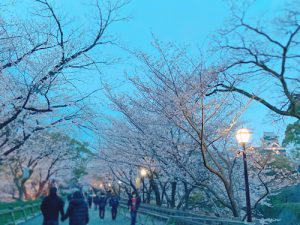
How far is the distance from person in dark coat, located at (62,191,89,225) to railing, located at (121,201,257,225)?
305cm

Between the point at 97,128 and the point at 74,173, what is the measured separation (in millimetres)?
51547

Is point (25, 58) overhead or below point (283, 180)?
overhead

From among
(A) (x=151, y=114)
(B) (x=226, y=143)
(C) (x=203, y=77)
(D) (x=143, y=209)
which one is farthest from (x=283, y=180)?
(C) (x=203, y=77)

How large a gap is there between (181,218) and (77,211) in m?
3.50

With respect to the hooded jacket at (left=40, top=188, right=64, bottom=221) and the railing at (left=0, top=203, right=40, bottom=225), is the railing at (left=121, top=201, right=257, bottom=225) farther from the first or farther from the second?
the railing at (left=0, top=203, right=40, bottom=225)

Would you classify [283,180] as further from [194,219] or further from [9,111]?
[9,111]

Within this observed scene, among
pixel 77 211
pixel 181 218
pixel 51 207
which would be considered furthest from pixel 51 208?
pixel 181 218

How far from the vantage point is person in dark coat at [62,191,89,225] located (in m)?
9.92

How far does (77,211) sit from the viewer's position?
9977mm

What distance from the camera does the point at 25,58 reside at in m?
10.9

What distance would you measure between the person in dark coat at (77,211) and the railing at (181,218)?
305cm

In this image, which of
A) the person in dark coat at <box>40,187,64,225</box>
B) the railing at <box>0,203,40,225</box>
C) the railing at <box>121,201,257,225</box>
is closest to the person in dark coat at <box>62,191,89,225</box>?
the person in dark coat at <box>40,187,64,225</box>

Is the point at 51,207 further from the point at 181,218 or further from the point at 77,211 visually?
the point at 181,218

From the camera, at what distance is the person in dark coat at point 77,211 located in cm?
992
